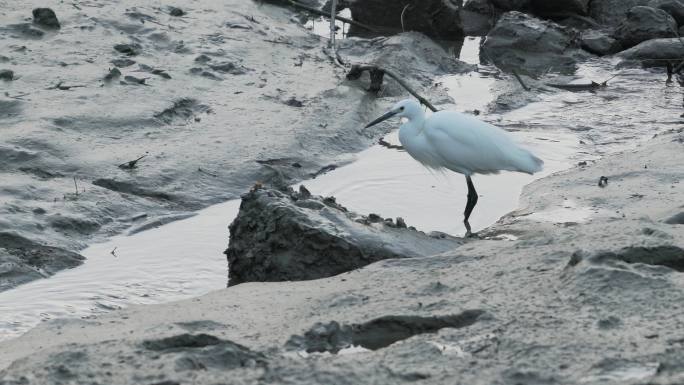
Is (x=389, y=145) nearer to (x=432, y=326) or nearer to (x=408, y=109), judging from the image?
(x=408, y=109)

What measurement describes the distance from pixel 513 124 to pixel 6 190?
16.0 feet

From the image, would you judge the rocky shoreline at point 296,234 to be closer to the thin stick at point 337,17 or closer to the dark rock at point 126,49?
the dark rock at point 126,49

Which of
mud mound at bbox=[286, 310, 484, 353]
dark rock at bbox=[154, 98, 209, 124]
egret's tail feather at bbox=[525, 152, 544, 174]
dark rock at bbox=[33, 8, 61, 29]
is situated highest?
mud mound at bbox=[286, 310, 484, 353]

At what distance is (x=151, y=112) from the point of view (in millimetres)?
8969

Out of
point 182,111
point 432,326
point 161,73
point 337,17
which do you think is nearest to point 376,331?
point 432,326

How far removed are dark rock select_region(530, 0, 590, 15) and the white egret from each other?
289 inches

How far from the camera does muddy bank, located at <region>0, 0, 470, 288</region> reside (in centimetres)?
736

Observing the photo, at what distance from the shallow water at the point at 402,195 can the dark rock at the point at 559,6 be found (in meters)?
2.01

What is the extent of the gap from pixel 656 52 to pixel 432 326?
30.1 ft

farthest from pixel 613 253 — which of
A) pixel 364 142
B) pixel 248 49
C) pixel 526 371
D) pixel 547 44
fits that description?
pixel 547 44

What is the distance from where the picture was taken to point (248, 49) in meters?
11.2

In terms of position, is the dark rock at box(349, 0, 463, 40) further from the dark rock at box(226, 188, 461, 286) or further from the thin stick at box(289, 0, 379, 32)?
the dark rock at box(226, 188, 461, 286)

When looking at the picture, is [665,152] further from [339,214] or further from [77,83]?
[77,83]

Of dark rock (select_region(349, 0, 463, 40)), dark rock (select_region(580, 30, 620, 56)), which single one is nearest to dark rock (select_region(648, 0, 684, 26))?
dark rock (select_region(580, 30, 620, 56))
